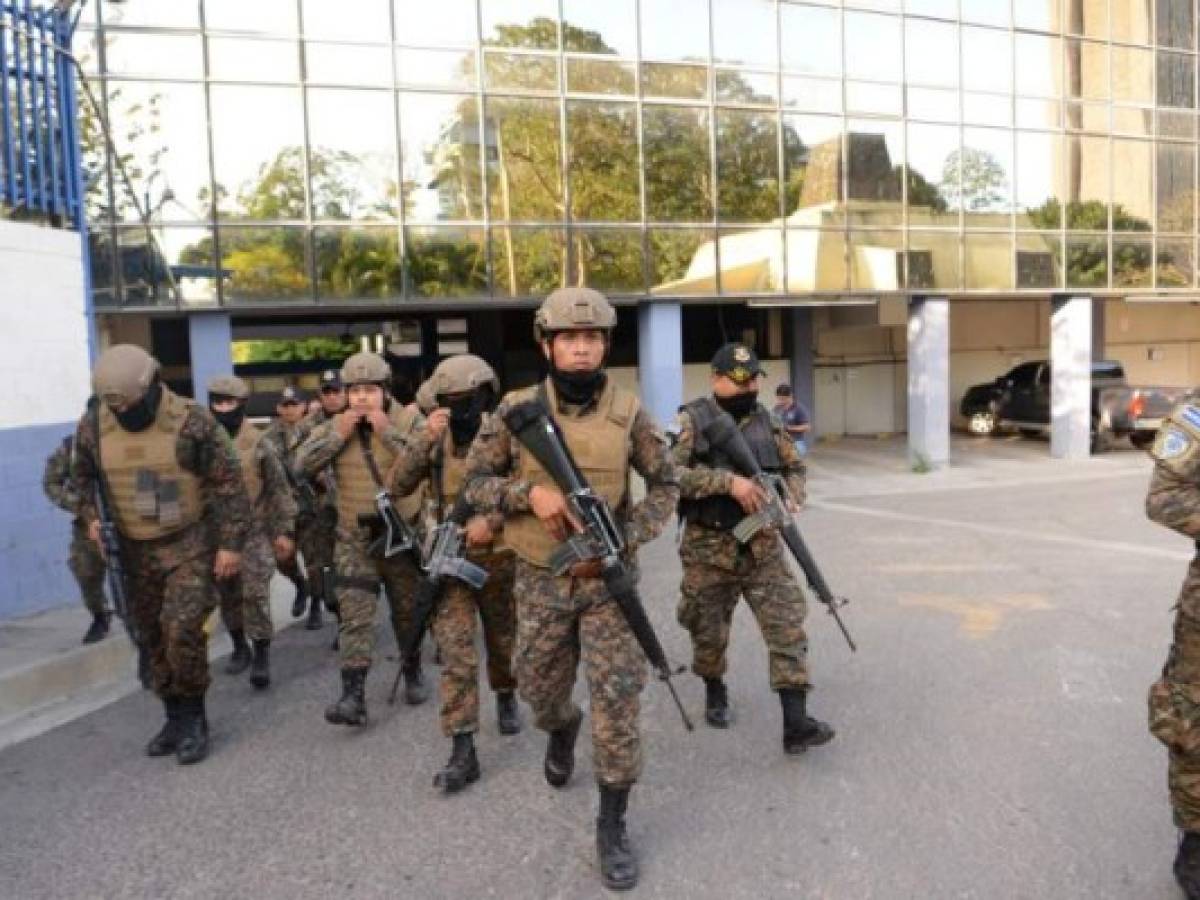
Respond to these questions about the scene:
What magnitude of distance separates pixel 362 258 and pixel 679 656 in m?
8.96

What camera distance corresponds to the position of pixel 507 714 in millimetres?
4469

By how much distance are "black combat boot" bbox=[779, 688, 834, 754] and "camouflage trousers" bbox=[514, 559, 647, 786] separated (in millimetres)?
994

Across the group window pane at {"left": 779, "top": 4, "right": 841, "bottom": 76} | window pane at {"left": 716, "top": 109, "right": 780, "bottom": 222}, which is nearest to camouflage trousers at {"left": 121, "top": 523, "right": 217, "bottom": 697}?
window pane at {"left": 716, "top": 109, "right": 780, "bottom": 222}

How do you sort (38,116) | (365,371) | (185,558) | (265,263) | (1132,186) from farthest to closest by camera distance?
1. (1132,186)
2. (265,263)
3. (38,116)
4. (365,371)
5. (185,558)

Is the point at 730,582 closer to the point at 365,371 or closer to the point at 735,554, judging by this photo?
the point at 735,554

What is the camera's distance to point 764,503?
3.95 m

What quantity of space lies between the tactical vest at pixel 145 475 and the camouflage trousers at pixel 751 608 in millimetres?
2208

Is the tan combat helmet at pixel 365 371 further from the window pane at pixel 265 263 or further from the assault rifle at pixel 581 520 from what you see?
the window pane at pixel 265 263

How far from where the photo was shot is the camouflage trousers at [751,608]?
3992mm

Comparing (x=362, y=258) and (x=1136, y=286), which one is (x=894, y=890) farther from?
(x=1136, y=286)

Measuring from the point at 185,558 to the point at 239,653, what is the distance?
1.76 m

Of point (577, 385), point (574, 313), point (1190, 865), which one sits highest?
point (574, 313)

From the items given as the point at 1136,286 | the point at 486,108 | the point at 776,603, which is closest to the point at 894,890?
the point at 776,603

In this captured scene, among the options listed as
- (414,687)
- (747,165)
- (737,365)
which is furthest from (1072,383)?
(414,687)
